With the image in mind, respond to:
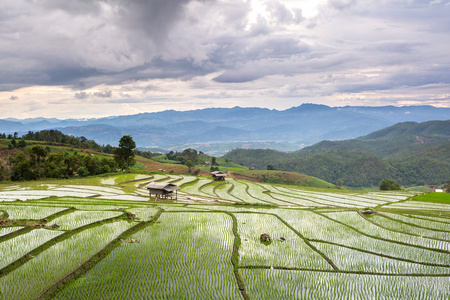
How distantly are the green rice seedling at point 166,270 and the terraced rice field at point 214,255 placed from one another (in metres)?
0.05

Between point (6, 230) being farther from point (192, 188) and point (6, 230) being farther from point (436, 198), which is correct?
point (436, 198)

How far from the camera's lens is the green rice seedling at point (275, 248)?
14469mm

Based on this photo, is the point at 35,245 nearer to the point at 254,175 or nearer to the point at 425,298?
the point at 425,298

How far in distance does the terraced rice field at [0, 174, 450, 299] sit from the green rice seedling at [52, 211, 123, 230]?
8 cm

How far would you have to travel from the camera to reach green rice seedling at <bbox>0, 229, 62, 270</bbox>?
44.8 ft

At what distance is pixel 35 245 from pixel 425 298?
68.3ft

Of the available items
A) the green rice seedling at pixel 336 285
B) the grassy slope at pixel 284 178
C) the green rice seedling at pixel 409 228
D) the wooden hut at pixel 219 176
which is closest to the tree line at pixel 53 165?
the wooden hut at pixel 219 176

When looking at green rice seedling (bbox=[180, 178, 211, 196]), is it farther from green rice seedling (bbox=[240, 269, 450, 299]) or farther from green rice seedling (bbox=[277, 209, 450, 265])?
green rice seedling (bbox=[240, 269, 450, 299])

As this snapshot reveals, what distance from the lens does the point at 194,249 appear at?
15492 millimetres

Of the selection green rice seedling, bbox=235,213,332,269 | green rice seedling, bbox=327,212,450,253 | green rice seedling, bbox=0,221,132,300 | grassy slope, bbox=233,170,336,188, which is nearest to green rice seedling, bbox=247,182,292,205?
green rice seedling, bbox=327,212,450,253

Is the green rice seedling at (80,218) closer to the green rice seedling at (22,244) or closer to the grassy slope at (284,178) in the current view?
the green rice seedling at (22,244)

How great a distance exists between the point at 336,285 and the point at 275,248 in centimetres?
471

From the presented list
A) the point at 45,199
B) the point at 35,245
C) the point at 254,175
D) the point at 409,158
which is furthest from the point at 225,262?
the point at 409,158

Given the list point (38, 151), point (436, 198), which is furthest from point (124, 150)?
point (436, 198)
